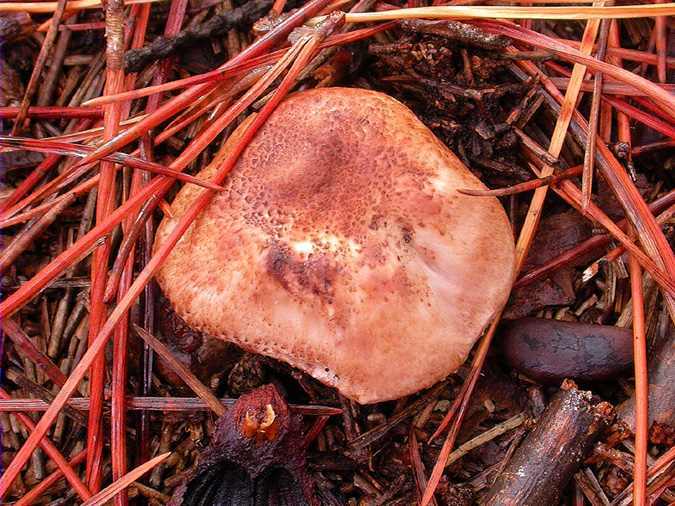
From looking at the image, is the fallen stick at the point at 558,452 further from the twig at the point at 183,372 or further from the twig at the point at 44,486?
the twig at the point at 44,486

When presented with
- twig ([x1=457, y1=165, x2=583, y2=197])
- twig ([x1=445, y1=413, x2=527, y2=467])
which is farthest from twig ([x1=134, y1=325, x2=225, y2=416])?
twig ([x1=457, y1=165, x2=583, y2=197])

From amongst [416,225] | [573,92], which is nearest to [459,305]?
[416,225]

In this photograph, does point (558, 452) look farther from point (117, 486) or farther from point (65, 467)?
point (65, 467)

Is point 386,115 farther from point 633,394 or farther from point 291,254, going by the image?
point 633,394

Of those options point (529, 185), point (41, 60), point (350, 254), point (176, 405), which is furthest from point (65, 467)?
point (529, 185)

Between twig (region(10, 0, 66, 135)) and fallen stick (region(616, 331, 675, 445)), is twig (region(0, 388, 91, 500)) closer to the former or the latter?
twig (region(10, 0, 66, 135))
